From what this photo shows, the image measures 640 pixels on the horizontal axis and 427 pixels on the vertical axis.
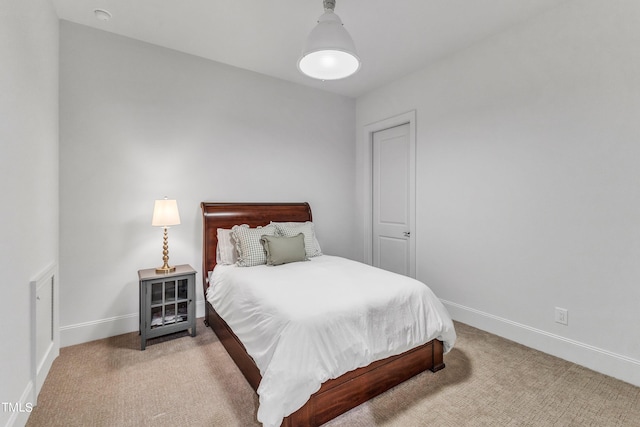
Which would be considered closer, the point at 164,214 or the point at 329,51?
the point at 329,51

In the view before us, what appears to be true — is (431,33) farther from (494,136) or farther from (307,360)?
(307,360)

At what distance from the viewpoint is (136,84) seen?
9.44ft

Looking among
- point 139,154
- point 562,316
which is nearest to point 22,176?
point 139,154

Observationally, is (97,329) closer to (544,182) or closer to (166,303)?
(166,303)

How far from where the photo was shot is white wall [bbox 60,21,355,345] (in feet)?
8.63

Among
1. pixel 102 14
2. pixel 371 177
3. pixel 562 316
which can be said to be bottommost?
pixel 562 316

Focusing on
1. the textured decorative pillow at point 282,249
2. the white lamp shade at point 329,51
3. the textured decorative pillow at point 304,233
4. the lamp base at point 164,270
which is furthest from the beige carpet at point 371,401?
the white lamp shade at point 329,51

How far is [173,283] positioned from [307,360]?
172 cm

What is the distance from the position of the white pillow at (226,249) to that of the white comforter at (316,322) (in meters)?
0.47

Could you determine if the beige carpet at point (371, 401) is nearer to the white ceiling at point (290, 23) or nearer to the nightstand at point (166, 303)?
the nightstand at point (166, 303)

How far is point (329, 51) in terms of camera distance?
1.90 m

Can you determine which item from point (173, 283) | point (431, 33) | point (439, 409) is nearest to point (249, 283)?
→ point (173, 283)

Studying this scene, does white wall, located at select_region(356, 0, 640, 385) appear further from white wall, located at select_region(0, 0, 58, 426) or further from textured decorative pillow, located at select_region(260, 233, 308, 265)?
white wall, located at select_region(0, 0, 58, 426)

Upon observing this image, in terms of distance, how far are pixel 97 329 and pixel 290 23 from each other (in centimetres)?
329
